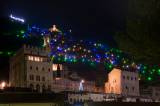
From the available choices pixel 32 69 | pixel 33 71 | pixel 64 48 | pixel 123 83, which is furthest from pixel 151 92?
pixel 32 69

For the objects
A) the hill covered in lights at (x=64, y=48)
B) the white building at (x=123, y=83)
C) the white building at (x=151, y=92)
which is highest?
the hill covered in lights at (x=64, y=48)

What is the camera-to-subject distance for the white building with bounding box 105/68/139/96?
9062 cm

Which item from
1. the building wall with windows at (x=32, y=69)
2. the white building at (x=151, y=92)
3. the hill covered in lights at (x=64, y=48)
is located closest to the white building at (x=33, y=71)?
the building wall with windows at (x=32, y=69)

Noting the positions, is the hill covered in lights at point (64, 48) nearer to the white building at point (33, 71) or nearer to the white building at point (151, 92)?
the white building at point (151, 92)

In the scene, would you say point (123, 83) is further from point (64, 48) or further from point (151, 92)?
point (64, 48)

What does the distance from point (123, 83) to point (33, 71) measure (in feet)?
88.6

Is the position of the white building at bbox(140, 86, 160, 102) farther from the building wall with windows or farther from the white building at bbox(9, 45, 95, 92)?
the building wall with windows

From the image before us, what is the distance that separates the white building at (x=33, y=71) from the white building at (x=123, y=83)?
14.9m

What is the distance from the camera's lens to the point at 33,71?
74.8 meters

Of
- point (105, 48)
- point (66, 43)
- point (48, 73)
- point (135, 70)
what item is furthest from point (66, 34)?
point (48, 73)

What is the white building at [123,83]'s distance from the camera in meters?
90.6

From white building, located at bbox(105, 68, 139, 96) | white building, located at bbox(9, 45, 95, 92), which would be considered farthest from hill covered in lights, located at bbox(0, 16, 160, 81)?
white building, located at bbox(9, 45, 95, 92)

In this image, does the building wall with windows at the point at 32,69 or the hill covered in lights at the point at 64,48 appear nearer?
the building wall with windows at the point at 32,69

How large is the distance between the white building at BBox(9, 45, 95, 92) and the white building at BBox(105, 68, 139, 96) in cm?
1487
